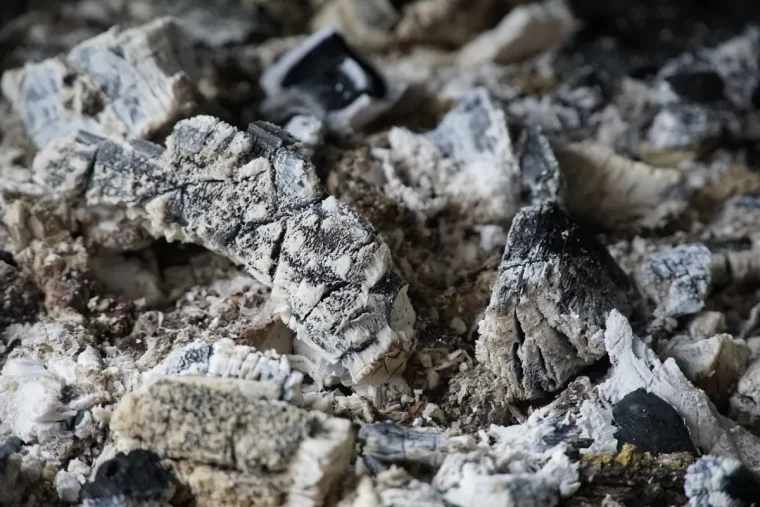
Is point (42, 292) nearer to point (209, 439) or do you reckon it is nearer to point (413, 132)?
point (209, 439)

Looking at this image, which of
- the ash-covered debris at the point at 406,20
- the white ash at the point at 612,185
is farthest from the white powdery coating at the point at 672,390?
the ash-covered debris at the point at 406,20

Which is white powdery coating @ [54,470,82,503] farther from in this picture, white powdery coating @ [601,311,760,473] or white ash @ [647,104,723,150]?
white ash @ [647,104,723,150]

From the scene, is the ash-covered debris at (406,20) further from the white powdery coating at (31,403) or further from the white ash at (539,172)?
the white powdery coating at (31,403)

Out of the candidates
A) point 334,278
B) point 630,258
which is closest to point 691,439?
point 630,258

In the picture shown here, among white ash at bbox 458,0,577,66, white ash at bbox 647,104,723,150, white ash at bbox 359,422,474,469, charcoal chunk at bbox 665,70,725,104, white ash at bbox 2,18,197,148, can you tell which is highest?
white ash at bbox 2,18,197,148

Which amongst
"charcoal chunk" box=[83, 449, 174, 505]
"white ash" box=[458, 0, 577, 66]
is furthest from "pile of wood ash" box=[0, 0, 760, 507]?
"white ash" box=[458, 0, 577, 66]

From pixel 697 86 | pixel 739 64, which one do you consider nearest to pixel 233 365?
pixel 697 86

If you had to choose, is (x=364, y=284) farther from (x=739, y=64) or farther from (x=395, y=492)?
(x=739, y=64)
